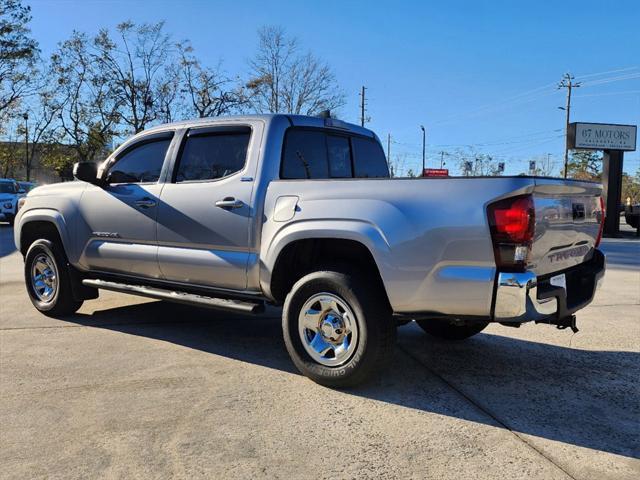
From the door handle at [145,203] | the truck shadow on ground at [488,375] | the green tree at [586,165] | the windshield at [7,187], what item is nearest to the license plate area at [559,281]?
the truck shadow on ground at [488,375]

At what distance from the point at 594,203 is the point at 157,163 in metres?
3.73

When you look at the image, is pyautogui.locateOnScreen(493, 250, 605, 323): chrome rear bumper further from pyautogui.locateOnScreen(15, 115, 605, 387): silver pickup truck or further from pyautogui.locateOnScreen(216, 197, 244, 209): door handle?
pyautogui.locateOnScreen(216, 197, 244, 209): door handle

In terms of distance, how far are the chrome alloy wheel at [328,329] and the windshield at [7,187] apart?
72.6 feet

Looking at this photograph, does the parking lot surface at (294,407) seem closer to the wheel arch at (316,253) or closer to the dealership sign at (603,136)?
the wheel arch at (316,253)

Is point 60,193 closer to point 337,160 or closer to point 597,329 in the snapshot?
point 337,160

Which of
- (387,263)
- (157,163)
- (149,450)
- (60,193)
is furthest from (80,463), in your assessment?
(60,193)

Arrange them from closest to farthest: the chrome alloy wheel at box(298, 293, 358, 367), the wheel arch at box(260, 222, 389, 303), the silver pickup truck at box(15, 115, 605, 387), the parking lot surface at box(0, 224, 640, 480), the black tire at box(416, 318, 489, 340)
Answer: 1. the parking lot surface at box(0, 224, 640, 480)
2. the silver pickup truck at box(15, 115, 605, 387)
3. the wheel arch at box(260, 222, 389, 303)
4. the chrome alloy wheel at box(298, 293, 358, 367)
5. the black tire at box(416, 318, 489, 340)

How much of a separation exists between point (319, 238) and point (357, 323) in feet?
2.17

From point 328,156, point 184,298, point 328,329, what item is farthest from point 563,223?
point 184,298

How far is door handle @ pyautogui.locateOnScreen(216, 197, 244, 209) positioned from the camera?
4.19 meters

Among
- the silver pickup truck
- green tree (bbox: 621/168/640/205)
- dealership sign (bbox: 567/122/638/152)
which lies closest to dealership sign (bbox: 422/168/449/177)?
the silver pickup truck

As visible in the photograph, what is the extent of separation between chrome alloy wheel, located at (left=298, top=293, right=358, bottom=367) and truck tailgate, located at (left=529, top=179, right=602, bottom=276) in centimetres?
127

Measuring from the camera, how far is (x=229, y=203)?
4.22 m

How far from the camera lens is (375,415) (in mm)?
3424
